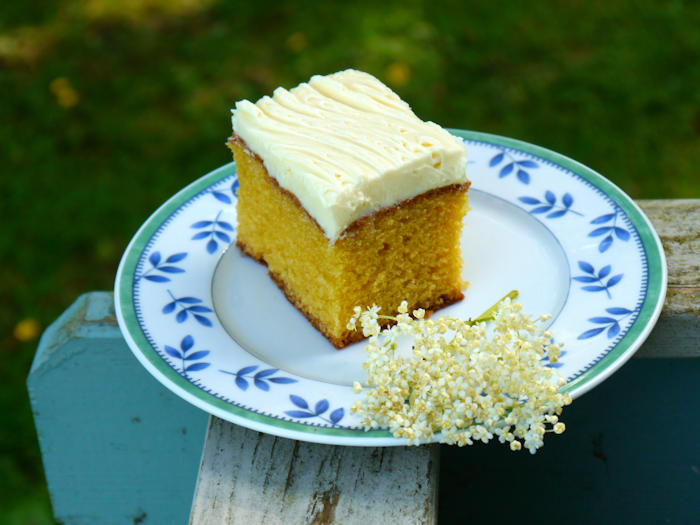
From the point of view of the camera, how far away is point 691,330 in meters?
2.34

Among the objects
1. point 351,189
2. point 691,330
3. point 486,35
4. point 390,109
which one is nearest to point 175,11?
point 486,35

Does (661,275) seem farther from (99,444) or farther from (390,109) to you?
(99,444)

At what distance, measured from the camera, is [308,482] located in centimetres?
198

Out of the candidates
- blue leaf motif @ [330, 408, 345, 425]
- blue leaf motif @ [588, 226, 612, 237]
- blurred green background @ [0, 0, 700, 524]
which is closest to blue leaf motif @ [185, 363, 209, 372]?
blue leaf motif @ [330, 408, 345, 425]

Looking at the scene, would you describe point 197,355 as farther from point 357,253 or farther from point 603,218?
point 603,218

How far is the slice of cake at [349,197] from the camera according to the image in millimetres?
2326

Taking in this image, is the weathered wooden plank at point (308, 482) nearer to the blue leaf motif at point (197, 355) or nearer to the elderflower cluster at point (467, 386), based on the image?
the elderflower cluster at point (467, 386)

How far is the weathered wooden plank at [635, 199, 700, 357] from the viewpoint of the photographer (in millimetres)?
2334

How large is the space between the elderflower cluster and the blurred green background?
2455 mm

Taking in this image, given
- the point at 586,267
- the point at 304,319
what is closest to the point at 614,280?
the point at 586,267

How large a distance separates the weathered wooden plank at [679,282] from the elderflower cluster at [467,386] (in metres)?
0.50

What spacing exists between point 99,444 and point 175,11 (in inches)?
148

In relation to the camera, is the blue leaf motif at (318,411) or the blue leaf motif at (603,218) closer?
the blue leaf motif at (318,411)

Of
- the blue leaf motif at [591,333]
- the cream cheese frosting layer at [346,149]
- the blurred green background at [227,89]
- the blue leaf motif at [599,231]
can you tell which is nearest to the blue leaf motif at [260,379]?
the cream cheese frosting layer at [346,149]
